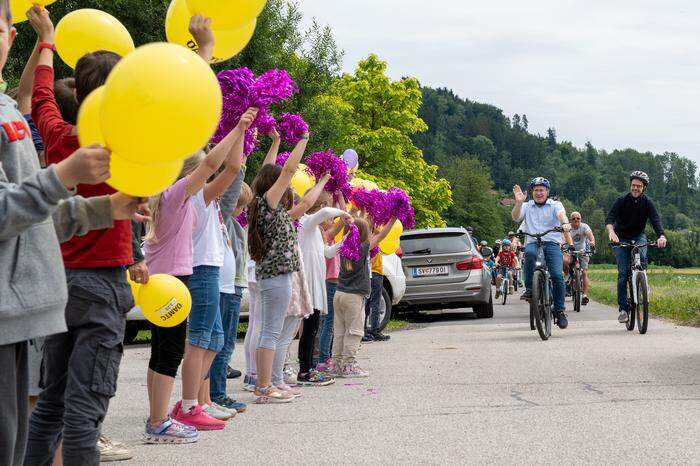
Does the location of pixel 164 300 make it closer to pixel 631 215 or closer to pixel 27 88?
pixel 27 88

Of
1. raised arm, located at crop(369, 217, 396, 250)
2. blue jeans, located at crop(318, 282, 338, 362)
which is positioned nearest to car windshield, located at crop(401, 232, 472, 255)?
raised arm, located at crop(369, 217, 396, 250)

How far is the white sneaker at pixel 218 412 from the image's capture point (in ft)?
→ 23.2

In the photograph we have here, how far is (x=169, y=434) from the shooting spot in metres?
6.17

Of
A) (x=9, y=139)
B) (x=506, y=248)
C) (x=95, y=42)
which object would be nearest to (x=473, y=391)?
(x=95, y=42)

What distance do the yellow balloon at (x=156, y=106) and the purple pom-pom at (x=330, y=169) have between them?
616cm

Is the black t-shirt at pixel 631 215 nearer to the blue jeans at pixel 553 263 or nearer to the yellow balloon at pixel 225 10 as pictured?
the blue jeans at pixel 553 263

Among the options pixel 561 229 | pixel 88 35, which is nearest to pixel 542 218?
pixel 561 229

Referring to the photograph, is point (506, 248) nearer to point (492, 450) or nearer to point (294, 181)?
point (294, 181)

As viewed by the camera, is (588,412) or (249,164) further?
(249,164)

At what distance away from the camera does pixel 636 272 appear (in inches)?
539

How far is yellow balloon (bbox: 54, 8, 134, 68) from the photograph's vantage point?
5262mm

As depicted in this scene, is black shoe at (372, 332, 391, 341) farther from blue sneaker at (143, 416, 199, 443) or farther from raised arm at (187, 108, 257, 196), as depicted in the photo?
raised arm at (187, 108, 257, 196)

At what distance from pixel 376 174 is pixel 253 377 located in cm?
4233

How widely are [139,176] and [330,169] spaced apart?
6.15 meters
